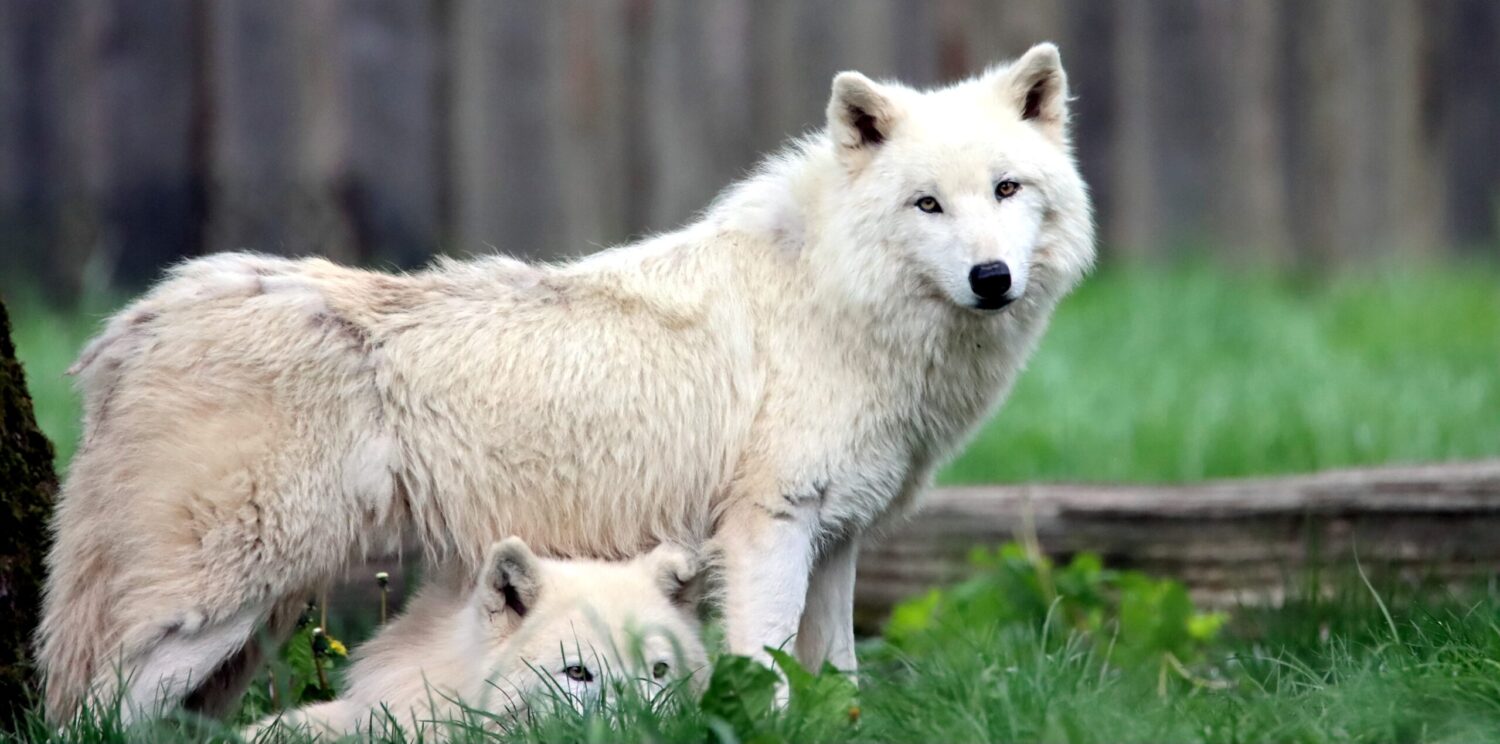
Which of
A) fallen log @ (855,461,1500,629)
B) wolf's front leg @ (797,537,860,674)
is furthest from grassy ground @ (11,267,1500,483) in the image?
wolf's front leg @ (797,537,860,674)

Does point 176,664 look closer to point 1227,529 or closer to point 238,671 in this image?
point 238,671

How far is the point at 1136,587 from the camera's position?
19.5 feet

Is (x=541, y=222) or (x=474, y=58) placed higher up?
(x=474, y=58)

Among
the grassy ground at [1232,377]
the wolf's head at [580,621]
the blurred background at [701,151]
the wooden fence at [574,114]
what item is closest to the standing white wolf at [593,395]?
the wolf's head at [580,621]

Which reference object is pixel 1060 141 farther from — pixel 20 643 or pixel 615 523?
pixel 20 643

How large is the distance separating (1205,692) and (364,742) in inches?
96.2

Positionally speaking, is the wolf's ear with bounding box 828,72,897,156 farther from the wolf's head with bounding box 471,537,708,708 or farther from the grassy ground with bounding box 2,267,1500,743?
the grassy ground with bounding box 2,267,1500,743

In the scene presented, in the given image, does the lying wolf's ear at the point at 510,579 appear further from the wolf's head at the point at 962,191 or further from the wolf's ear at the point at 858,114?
the wolf's ear at the point at 858,114

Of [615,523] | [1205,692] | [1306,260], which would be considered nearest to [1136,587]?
[1205,692]

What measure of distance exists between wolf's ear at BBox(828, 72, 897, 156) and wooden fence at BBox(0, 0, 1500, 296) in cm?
510

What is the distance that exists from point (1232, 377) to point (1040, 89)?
4.67 meters

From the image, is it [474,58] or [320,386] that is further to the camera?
[474,58]

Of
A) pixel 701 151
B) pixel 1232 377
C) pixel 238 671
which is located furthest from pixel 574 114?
pixel 238 671

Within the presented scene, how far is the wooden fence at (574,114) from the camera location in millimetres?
9148
